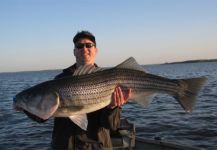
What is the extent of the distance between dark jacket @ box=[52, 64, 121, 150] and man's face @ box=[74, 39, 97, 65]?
0.77 metres

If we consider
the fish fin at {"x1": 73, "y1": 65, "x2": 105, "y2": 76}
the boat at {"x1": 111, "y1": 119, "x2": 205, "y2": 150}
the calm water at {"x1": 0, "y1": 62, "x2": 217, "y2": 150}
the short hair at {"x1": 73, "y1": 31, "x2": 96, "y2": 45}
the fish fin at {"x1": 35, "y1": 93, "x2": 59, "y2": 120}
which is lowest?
the calm water at {"x1": 0, "y1": 62, "x2": 217, "y2": 150}

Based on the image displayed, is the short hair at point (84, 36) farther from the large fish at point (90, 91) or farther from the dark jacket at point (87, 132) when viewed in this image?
the dark jacket at point (87, 132)

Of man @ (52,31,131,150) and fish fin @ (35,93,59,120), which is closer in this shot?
fish fin @ (35,93,59,120)

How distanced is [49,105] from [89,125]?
0.85 metres

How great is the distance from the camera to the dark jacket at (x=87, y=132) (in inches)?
232

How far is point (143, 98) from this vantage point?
19.3 ft

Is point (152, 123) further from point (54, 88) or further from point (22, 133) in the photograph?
point (54, 88)

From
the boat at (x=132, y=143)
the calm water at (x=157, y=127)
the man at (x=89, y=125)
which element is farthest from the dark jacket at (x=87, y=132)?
the calm water at (x=157, y=127)

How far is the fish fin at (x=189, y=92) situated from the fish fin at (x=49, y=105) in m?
1.81

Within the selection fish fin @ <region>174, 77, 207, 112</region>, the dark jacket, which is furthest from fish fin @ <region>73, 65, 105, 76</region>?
fish fin @ <region>174, 77, 207, 112</region>

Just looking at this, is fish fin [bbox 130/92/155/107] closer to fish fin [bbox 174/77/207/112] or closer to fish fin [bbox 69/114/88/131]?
fish fin [bbox 174/77/207/112]

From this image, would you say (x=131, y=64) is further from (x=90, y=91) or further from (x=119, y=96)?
(x=90, y=91)

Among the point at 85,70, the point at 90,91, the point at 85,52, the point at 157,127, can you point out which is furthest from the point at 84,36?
the point at 157,127

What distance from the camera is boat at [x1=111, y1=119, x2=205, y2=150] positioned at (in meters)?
9.34
